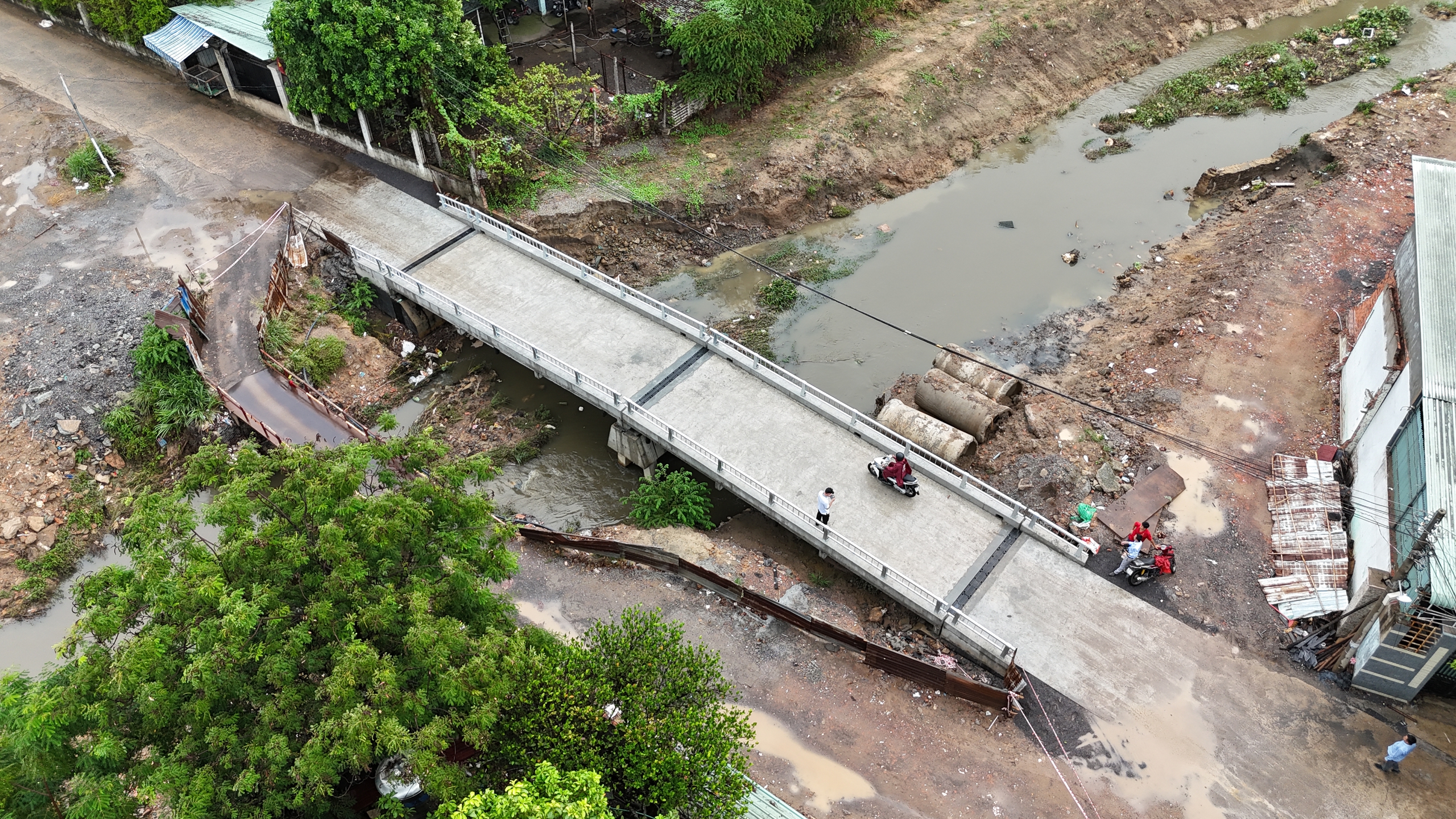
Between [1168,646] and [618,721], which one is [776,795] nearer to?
[618,721]


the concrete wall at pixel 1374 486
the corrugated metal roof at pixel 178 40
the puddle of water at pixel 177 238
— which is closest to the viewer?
the concrete wall at pixel 1374 486

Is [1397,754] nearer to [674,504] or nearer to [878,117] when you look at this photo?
[674,504]

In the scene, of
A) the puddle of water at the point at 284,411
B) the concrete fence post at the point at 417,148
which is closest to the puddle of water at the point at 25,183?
the concrete fence post at the point at 417,148

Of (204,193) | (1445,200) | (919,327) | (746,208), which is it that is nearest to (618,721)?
(919,327)

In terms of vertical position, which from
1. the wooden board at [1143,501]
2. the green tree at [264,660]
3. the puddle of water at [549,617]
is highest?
the green tree at [264,660]

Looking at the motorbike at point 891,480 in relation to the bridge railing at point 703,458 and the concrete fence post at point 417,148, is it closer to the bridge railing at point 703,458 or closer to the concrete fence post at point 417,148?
the bridge railing at point 703,458

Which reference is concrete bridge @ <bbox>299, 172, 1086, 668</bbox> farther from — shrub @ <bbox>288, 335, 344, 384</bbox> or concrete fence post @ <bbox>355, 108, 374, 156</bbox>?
concrete fence post @ <bbox>355, 108, 374, 156</bbox>

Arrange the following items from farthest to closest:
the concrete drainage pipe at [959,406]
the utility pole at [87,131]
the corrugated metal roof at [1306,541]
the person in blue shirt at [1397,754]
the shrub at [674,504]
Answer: the utility pole at [87,131] < the concrete drainage pipe at [959,406] < the shrub at [674,504] < the corrugated metal roof at [1306,541] < the person in blue shirt at [1397,754]
